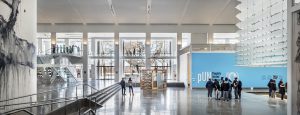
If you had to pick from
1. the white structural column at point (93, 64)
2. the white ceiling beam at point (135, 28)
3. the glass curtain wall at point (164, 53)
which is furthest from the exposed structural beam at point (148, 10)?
the white structural column at point (93, 64)

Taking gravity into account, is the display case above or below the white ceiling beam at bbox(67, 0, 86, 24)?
below

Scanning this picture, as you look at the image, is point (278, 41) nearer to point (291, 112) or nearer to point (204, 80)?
point (291, 112)

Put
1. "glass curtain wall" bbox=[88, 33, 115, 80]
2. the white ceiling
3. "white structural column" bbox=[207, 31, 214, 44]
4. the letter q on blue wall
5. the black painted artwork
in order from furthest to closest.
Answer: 1. "glass curtain wall" bbox=[88, 33, 115, 80]
2. "white structural column" bbox=[207, 31, 214, 44]
3. the white ceiling
4. the letter q on blue wall
5. the black painted artwork

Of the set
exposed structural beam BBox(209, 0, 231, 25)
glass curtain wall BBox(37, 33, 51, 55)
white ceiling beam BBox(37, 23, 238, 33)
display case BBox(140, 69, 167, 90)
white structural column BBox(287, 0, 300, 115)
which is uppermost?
exposed structural beam BBox(209, 0, 231, 25)

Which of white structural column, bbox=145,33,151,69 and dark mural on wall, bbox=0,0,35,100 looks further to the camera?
white structural column, bbox=145,33,151,69

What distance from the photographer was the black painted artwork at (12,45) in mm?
9695

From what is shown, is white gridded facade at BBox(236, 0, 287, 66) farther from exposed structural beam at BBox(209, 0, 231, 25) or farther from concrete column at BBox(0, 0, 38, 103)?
concrete column at BBox(0, 0, 38, 103)

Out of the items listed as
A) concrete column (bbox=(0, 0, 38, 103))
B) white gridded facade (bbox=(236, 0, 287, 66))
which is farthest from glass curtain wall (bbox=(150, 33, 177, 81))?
concrete column (bbox=(0, 0, 38, 103))

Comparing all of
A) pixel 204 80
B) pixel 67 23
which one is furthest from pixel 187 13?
pixel 67 23

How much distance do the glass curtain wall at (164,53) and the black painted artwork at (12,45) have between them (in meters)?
28.7

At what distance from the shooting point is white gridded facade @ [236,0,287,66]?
14.8 m

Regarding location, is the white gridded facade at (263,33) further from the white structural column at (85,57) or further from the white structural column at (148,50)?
the white structural column at (85,57)

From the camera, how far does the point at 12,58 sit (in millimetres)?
10359

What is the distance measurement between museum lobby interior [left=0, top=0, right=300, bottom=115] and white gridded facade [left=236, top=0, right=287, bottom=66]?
52 mm
